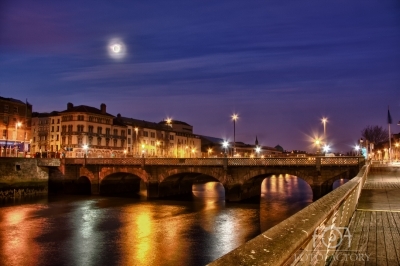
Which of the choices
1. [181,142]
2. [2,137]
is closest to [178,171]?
[2,137]

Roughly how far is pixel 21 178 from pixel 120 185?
16.7m

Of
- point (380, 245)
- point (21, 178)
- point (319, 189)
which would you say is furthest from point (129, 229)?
point (21, 178)

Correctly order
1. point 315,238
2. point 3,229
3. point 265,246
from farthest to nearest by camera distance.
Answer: point 3,229 < point 315,238 < point 265,246

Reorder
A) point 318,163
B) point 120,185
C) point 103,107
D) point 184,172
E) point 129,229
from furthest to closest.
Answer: point 103,107
point 120,185
point 184,172
point 318,163
point 129,229

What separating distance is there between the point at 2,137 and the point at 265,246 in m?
87.3

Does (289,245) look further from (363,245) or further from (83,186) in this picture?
(83,186)

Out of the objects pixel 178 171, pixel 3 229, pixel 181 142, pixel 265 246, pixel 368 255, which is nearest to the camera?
pixel 265 246

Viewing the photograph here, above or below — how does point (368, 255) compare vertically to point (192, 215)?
above

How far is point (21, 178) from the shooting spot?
210 feet

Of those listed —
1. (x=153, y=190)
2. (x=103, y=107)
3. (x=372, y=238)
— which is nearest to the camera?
(x=372, y=238)

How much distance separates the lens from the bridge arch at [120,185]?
6738 cm

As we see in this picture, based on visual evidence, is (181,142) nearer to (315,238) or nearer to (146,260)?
(146,260)

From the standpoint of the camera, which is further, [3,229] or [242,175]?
[242,175]

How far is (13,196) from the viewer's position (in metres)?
59.9
